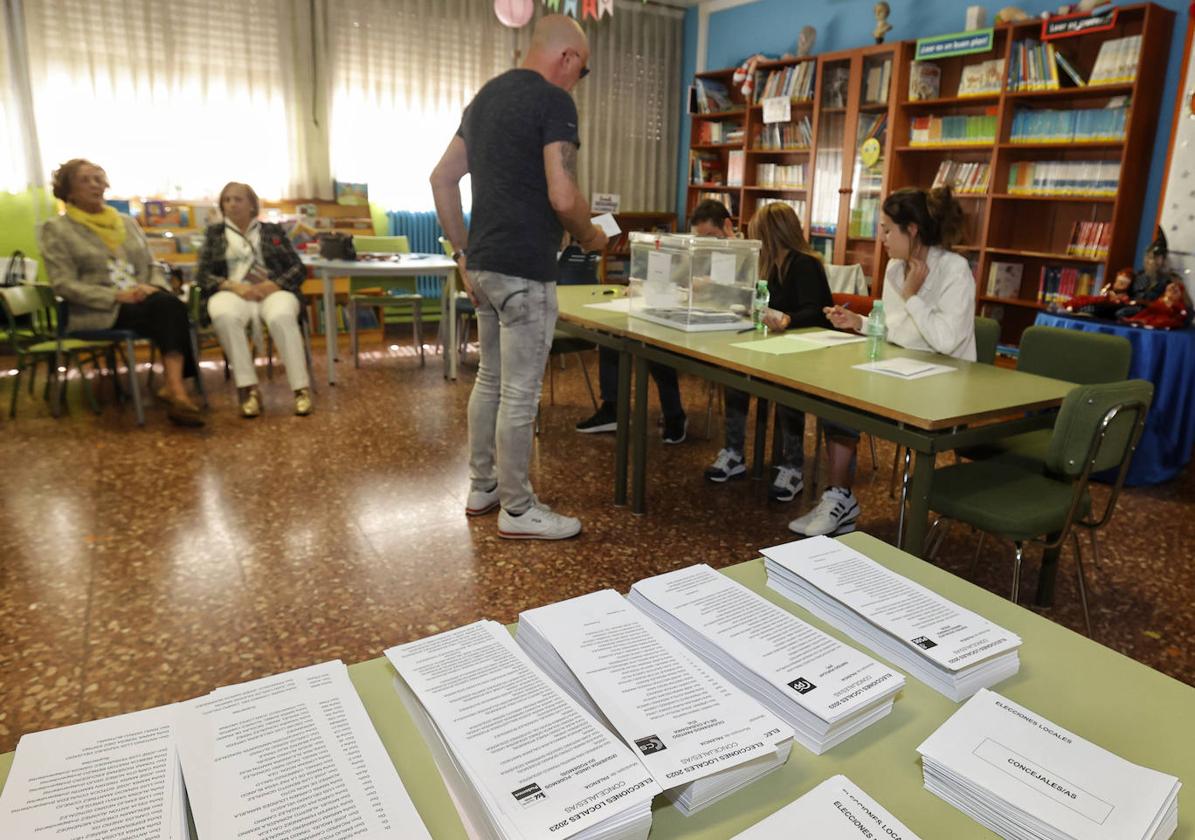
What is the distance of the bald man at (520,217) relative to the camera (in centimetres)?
240

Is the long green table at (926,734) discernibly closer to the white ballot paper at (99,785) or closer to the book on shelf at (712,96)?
the white ballot paper at (99,785)

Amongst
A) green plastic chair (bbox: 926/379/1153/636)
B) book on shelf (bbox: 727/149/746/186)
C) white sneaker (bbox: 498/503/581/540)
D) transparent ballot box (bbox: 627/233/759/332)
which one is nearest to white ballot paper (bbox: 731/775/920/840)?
green plastic chair (bbox: 926/379/1153/636)

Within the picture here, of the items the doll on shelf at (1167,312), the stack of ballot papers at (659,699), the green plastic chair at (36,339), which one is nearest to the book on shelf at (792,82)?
the doll on shelf at (1167,312)

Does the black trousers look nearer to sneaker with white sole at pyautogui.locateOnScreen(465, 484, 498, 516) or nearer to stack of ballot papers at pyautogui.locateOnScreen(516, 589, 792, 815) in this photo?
sneaker with white sole at pyautogui.locateOnScreen(465, 484, 498, 516)

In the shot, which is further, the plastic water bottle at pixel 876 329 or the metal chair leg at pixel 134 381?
the metal chair leg at pixel 134 381

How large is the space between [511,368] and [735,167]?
4879 millimetres

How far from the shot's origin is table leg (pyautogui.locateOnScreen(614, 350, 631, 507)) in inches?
118

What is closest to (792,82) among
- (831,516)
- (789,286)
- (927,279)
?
(789,286)

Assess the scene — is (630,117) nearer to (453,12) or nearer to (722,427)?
(453,12)

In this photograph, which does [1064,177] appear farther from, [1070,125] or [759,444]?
[759,444]

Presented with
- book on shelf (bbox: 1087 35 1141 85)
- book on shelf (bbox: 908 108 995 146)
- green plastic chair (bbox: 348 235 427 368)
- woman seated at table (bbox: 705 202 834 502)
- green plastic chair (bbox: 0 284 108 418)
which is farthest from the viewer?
green plastic chair (bbox: 348 235 427 368)

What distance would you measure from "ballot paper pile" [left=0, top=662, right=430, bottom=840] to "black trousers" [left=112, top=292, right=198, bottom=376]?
4.13 m

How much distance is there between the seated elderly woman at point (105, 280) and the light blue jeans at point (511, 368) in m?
A: 2.03

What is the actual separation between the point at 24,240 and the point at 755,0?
5.77m
